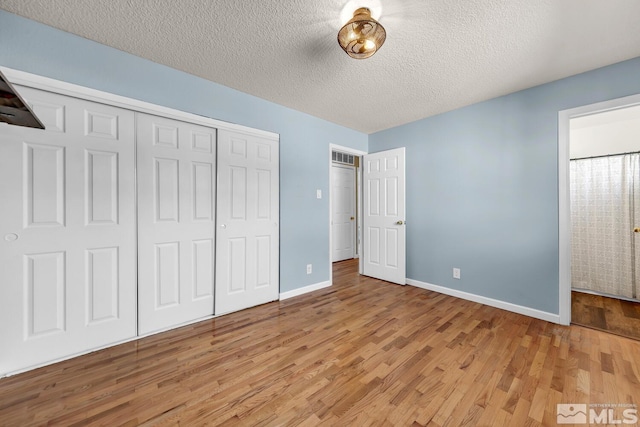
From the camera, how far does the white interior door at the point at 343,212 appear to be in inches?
215

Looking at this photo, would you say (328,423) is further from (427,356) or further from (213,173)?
(213,173)

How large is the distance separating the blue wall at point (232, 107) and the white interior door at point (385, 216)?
1.79ft

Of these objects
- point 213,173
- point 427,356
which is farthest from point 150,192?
point 427,356

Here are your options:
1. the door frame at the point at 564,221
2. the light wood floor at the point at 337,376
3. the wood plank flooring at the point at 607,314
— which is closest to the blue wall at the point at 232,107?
the light wood floor at the point at 337,376

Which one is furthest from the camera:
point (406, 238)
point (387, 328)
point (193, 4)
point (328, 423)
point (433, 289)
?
point (406, 238)

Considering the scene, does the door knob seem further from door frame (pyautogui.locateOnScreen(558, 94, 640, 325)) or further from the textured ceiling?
door frame (pyautogui.locateOnScreen(558, 94, 640, 325))

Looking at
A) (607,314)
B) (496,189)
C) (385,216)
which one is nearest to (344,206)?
Result: (385,216)

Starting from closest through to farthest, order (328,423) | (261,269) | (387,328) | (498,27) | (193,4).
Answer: (328,423) → (193,4) → (498,27) → (387,328) → (261,269)

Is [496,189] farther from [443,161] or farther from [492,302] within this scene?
[492,302]

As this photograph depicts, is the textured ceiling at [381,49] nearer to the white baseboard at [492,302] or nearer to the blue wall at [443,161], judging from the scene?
the blue wall at [443,161]

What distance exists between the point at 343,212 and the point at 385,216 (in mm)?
1829

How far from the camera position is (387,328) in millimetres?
2379

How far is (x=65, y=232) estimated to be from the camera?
1851mm

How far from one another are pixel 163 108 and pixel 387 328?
9.77ft
